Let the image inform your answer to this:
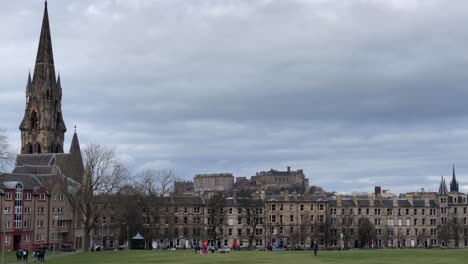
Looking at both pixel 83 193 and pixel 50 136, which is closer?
pixel 83 193

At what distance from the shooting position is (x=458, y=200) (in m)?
183

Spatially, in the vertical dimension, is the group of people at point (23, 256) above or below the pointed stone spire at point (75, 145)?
below

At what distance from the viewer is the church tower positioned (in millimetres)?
188000

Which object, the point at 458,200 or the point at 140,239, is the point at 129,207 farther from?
the point at 458,200

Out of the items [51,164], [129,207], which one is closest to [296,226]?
[129,207]

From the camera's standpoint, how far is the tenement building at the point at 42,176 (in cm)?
12588

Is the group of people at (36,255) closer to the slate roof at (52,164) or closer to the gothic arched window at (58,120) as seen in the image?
the slate roof at (52,164)

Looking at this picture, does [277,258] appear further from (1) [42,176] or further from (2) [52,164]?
(2) [52,164]

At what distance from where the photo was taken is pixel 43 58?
7569 inches

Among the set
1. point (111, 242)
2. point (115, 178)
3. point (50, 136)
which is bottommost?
point (111, 242)

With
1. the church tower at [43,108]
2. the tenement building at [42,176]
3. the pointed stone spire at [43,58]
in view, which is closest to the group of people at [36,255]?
the tenement building at [42,176]

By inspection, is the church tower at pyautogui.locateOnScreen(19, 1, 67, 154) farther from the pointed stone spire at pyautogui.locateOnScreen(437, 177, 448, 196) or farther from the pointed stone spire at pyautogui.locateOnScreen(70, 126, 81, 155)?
the pointed stone spire at pyautogui.locateOnScreen(437, 177, 448, 196)

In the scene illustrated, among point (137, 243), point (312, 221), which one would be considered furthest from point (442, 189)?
point (137, 243)

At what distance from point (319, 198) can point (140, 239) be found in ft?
191
